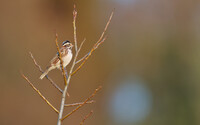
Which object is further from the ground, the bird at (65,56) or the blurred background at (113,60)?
the blurred background at (113,60)

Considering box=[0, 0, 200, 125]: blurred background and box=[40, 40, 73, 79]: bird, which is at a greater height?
box=[0, 0, 200, 125]: blurred background

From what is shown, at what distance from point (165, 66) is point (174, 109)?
224cm

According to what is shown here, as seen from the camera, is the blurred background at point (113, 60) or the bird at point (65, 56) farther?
the blurred background at point (113, 60)

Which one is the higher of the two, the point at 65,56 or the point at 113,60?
the point at 113,60

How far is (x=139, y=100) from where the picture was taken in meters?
21.5

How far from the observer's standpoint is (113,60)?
44.0 feet

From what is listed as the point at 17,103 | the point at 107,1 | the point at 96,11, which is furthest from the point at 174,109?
the point at 17,103

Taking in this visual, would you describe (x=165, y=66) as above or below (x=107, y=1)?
below

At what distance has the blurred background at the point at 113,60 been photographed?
9.00 m

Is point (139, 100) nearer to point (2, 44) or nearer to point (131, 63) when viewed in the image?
point (131, 63)

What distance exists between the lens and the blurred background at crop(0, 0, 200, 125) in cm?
900

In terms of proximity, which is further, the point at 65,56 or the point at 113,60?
the point at 113,60

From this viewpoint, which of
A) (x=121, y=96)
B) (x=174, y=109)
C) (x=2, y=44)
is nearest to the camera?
(x=2, y=44)

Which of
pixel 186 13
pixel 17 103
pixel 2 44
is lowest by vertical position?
pixel 17 103
